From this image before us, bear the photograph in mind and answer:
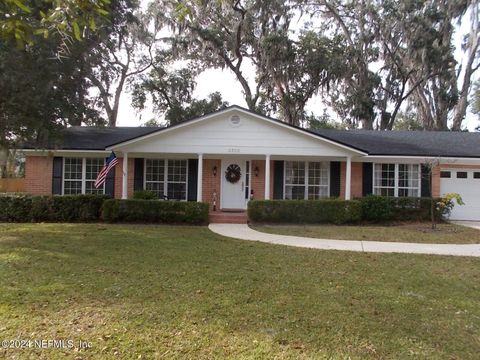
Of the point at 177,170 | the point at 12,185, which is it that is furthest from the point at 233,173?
the point at 12,185

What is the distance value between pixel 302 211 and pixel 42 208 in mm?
9001

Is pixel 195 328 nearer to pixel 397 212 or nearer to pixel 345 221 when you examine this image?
pixel 345 221

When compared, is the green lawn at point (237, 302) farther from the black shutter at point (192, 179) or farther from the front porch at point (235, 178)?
the front porch at point (235, 178)

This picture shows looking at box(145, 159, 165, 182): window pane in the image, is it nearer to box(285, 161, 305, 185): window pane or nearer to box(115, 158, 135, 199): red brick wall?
box(115, 158, 135, 199): red brick wall

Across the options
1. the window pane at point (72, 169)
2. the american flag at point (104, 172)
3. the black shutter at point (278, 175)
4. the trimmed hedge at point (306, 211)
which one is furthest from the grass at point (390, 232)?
the window pane at point (72, 169)

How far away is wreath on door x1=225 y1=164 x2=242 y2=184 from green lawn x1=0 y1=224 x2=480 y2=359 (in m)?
7.93

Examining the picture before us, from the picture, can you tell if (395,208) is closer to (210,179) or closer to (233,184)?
(233,184)

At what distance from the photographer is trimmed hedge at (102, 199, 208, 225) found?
43.9 feet

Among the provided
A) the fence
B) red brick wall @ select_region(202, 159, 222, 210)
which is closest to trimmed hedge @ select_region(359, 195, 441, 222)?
red brick wall @ select_region(202, 159, 222, 210)

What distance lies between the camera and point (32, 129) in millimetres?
10984

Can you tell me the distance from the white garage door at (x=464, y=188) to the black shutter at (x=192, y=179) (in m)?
10.3

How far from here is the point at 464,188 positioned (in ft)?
53.3

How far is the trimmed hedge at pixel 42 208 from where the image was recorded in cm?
1338

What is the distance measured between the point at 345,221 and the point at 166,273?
9.08 meters
